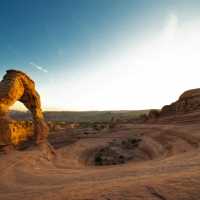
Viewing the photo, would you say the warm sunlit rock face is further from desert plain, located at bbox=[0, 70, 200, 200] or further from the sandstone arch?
the sandstone arch

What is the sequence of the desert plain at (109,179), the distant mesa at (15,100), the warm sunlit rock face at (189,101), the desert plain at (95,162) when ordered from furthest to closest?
1. the warm sunlit rock face at (189,101)
2. the distant mesa at (15,100)
3. the desert plain at (95,162)
4. the desert plain at (109,179)

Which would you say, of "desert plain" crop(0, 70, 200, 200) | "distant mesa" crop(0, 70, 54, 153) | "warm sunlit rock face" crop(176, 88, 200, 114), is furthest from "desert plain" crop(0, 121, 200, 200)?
"warm sunlit rock face" crop(176, 88, 200, 114)

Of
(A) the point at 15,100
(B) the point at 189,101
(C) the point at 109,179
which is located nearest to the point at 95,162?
(A) the point at 15,100

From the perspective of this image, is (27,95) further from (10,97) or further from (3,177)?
(3,177)

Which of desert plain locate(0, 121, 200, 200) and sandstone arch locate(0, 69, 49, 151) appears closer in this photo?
desert plain locate(0, 121, 200, 200)

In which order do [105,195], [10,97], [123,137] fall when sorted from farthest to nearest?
1. [123,137]
2. [10,97]
3. [105,195]

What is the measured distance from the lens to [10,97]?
1262cm

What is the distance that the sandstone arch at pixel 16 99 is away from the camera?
11734 mm

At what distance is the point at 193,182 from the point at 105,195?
1943 millimetres

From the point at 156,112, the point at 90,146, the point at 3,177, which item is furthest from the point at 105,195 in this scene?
the point at 156,112

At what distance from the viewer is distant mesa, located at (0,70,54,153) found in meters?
11.7

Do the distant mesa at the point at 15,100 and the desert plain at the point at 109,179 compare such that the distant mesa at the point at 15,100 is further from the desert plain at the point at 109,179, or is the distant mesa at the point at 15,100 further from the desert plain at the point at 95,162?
the desert plain at the point at 109,179

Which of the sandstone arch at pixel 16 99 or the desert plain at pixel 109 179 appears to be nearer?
the desert plain at pixel 109 179

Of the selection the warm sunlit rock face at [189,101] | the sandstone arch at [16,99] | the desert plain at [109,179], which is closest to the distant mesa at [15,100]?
the sandstone arch at [16,99]
